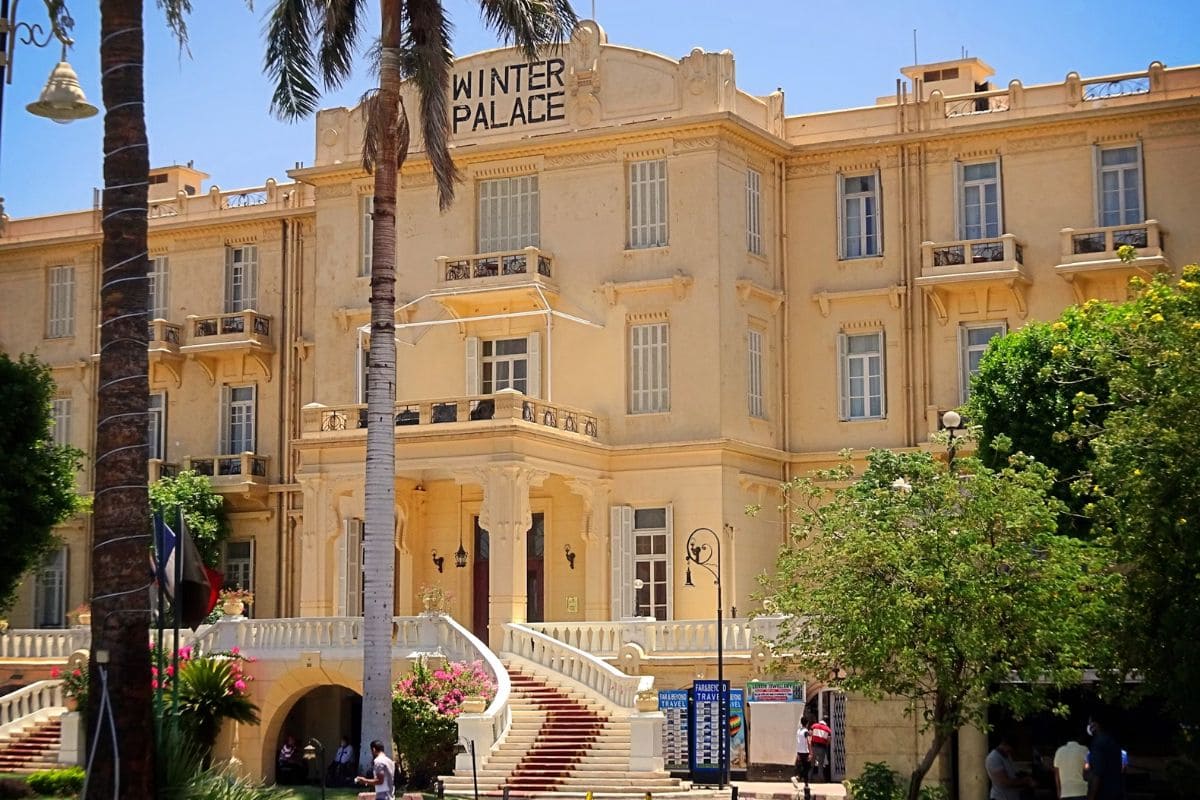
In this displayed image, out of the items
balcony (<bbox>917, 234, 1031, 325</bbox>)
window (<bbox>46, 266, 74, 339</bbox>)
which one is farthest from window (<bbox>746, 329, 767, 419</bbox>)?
window (<bbox>46, 266, 74, 339</bbox>)

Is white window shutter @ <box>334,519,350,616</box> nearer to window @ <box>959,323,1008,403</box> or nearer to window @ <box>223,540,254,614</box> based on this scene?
window @ <box>223,540,254,614</box>

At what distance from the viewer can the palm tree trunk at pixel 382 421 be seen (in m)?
27.0

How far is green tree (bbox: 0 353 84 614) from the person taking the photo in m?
28.3

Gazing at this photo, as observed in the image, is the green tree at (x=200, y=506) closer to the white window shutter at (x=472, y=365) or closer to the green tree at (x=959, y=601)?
the white window shutter at (x=472, y=365)

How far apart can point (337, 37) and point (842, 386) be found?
51.3ft

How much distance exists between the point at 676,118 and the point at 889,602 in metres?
17.9

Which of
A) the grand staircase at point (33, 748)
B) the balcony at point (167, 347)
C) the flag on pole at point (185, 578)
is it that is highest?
the balcony at point (167, 347)

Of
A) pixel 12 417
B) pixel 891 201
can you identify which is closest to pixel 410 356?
pixel 891 201

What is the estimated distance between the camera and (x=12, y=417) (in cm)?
2848

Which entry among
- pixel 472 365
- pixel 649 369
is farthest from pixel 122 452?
pixel 472 365

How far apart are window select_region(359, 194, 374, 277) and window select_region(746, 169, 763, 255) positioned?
8.85 m

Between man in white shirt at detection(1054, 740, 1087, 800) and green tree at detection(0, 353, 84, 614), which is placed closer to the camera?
man in white shirt at detection(1054, 740, 1087, 800)

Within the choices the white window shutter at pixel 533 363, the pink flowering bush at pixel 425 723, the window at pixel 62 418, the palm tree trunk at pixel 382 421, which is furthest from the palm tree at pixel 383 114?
the window at pixel 62 418

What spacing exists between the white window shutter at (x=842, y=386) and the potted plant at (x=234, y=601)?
44.2 ft
